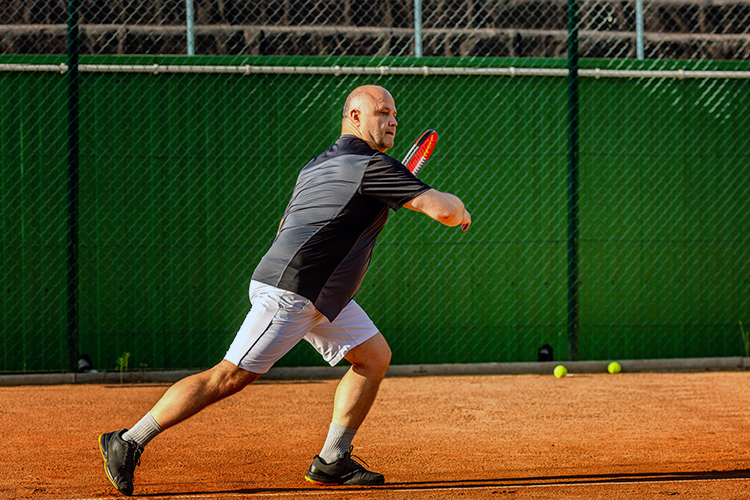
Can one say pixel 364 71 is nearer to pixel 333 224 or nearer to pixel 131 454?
pixel 333 224

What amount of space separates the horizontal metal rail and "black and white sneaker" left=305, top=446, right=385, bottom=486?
4.01m

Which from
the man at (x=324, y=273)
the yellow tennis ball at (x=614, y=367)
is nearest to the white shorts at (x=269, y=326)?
the man at (x=324, y=273)

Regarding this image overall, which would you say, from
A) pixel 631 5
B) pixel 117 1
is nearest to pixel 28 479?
pixel 117 1

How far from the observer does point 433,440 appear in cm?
433

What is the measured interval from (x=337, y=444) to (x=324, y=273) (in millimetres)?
818

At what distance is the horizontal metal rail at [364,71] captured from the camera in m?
6.34

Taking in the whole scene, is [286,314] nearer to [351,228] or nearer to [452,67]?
[351,228]

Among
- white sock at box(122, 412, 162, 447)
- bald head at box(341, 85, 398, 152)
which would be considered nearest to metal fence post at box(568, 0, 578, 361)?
bald head at box(341, 85, 398, 152)

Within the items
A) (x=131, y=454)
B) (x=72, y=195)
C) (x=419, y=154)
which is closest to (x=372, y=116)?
(x=419, y=154)

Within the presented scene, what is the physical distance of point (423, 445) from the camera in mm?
4207

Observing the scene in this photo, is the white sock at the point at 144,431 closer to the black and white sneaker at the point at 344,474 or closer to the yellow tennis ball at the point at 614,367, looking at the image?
the black and white sneaker at the point at 344,474

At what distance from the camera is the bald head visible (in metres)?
3.30

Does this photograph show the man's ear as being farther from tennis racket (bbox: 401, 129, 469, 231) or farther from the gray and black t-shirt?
tennis racket (bbox: 401, 129, 469, 231)

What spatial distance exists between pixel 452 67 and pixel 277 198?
1.91m
